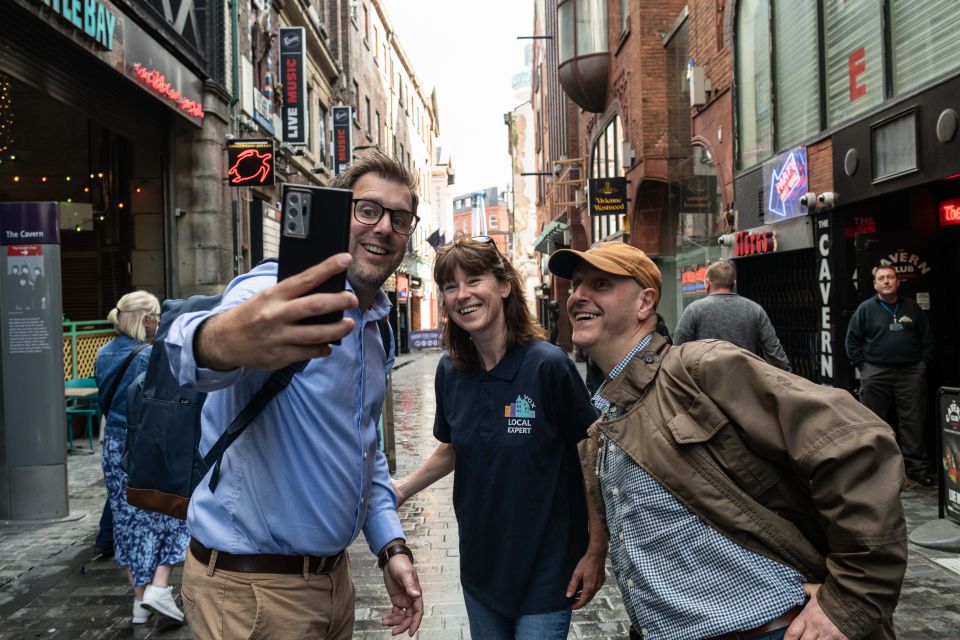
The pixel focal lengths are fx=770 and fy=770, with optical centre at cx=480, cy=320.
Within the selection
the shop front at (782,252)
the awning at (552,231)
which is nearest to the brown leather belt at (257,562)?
the shop front at (782,252)

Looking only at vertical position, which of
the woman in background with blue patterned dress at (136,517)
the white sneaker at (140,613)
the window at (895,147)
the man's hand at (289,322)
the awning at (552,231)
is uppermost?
the awning at (552,231)

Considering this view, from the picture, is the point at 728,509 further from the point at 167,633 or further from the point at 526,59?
the point at 526,59

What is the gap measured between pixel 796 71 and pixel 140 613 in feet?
32.8

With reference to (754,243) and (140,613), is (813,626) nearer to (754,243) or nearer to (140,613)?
(140,613)

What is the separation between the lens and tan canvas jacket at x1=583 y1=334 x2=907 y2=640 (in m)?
1.68

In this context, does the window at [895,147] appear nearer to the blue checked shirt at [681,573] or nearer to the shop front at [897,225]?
the shop front at [897,225]

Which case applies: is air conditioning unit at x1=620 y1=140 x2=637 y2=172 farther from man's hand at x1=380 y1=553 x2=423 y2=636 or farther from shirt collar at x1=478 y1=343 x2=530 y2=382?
man's hand at x1=380 y1=553 x2=423 y2=636

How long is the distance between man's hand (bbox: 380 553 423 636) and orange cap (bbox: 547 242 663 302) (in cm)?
107

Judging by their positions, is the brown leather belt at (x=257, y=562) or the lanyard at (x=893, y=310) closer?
the brown leather belt at (x=257, y=562)

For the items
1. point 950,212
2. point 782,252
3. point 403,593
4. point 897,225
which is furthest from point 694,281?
point 403,593

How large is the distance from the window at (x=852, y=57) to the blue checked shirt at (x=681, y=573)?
7737 mm

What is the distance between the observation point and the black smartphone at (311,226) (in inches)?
50.8

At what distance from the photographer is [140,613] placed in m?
4.57

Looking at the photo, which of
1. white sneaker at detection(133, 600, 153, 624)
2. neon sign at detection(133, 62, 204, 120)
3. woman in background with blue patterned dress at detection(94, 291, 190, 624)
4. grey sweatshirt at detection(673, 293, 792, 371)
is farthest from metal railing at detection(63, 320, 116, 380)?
grey sweatshirt at detection(673, 293, 792, 371)
